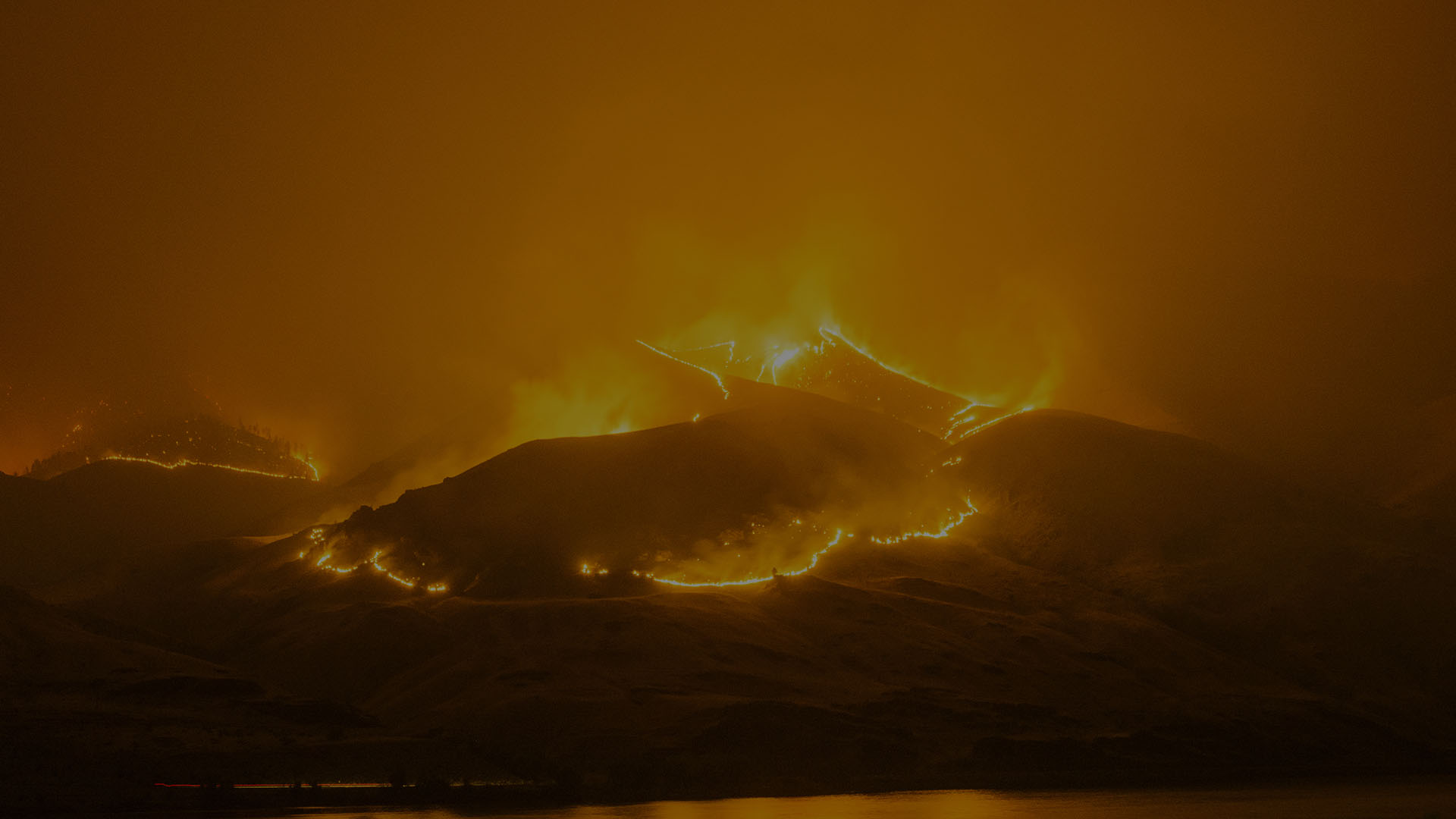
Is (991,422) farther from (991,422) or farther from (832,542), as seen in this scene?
(832,542)

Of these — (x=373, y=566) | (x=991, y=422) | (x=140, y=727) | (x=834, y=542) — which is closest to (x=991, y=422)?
(x=991, y=422)

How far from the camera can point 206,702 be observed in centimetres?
9356

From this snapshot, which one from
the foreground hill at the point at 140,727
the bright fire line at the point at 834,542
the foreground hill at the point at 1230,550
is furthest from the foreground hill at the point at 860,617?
the foreground hill at the point at 140,727

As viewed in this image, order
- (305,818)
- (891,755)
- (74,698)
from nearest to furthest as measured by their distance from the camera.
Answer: (305,818) < (74,698) < (891,755)

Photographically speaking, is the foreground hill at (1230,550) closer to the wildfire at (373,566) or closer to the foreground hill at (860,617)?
the foreground hill at (860,617)

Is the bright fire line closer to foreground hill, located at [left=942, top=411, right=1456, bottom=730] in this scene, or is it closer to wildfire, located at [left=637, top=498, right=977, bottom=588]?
wildfire, located at [left=637, top=498, right=977, bottom=588]

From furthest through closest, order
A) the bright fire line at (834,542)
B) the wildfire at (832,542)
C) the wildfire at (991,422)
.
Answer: the wildfire at (991,422) → the wildfire at (832,542) → the bright fire line at (834,542)

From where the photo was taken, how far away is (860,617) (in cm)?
12838

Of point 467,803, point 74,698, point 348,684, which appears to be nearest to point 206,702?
point 74,698

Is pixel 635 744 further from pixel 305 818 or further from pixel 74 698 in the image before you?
pixel 74 698

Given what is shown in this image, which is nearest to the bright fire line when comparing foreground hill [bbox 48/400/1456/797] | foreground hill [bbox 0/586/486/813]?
foreground hill [bbox 48/400/1456/797]

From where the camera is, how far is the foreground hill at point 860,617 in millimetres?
99250

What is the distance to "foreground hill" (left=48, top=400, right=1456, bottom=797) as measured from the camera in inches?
3907

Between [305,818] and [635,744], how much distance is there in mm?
31158
